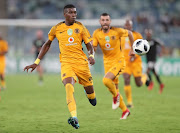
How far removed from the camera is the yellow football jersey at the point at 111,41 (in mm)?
9031

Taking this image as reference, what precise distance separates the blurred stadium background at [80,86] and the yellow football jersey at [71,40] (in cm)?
130

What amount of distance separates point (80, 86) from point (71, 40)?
35.3 ft

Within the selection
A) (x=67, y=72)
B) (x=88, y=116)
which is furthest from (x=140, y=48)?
(x=67, y=72)

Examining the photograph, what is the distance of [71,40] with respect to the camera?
7430 millimetres

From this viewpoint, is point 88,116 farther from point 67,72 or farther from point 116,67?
point 67,72

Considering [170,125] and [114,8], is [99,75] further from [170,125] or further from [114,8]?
[170,125]

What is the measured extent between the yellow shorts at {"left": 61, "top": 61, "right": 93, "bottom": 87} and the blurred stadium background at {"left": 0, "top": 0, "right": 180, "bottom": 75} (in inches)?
617

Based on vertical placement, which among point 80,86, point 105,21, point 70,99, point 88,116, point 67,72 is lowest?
point 80,86

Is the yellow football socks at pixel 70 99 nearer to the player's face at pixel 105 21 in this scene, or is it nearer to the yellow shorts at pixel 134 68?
the player's face at pixel 105 21

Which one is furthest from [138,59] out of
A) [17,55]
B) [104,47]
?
[17,55]

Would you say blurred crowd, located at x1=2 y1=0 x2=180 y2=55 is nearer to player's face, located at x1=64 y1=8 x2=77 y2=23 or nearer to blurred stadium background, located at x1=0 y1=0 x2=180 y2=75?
blurred stadium background, located at x1=0 y1=0 x2=180 y2=75

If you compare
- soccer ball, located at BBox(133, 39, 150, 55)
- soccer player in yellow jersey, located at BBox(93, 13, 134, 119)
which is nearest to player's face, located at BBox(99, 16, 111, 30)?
soccer player in yellow jersey, located at BBox(93, 13, 134, 119)

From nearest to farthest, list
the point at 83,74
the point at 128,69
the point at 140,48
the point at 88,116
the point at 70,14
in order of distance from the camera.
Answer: the point at 70,14 → the point at 83,74 → the point at 140,48 → the point at 88,116 → the point at 128,69

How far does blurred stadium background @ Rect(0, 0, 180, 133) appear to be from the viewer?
795cm
